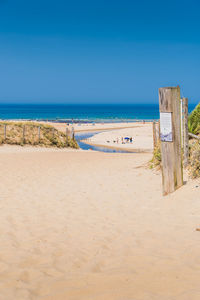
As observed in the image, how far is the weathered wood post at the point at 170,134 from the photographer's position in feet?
22.6

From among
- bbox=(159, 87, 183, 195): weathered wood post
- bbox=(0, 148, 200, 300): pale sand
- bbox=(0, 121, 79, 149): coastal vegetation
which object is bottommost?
bbox=(0, 148, 200, 300): pale sand

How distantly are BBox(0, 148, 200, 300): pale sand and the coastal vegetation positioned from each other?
52.4ft

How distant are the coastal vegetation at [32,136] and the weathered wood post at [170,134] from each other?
18946mm

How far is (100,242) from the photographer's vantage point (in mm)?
4918

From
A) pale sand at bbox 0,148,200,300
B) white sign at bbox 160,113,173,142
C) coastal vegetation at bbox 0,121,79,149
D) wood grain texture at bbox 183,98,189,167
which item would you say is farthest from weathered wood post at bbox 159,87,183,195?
coastal vegetation at bbox 0,121,79,149

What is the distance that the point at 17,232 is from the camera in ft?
17.9

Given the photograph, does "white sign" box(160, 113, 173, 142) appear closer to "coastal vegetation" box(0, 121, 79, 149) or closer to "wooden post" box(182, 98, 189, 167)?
"wooden post" box(182, 98, 189, 167)

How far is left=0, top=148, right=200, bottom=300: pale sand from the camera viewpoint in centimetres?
343

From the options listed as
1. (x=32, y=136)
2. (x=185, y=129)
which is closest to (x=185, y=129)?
(x=185, y=129)

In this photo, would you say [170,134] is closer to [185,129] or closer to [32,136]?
[185,129]

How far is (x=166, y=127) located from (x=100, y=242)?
3164 millimetres

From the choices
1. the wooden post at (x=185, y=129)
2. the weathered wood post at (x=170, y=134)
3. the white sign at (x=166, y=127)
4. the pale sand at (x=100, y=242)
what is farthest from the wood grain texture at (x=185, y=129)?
the white sign at (x=166, y=127)

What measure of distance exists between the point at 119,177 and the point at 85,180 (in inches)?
43.4

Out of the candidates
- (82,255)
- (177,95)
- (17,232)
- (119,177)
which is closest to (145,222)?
(82,255)
